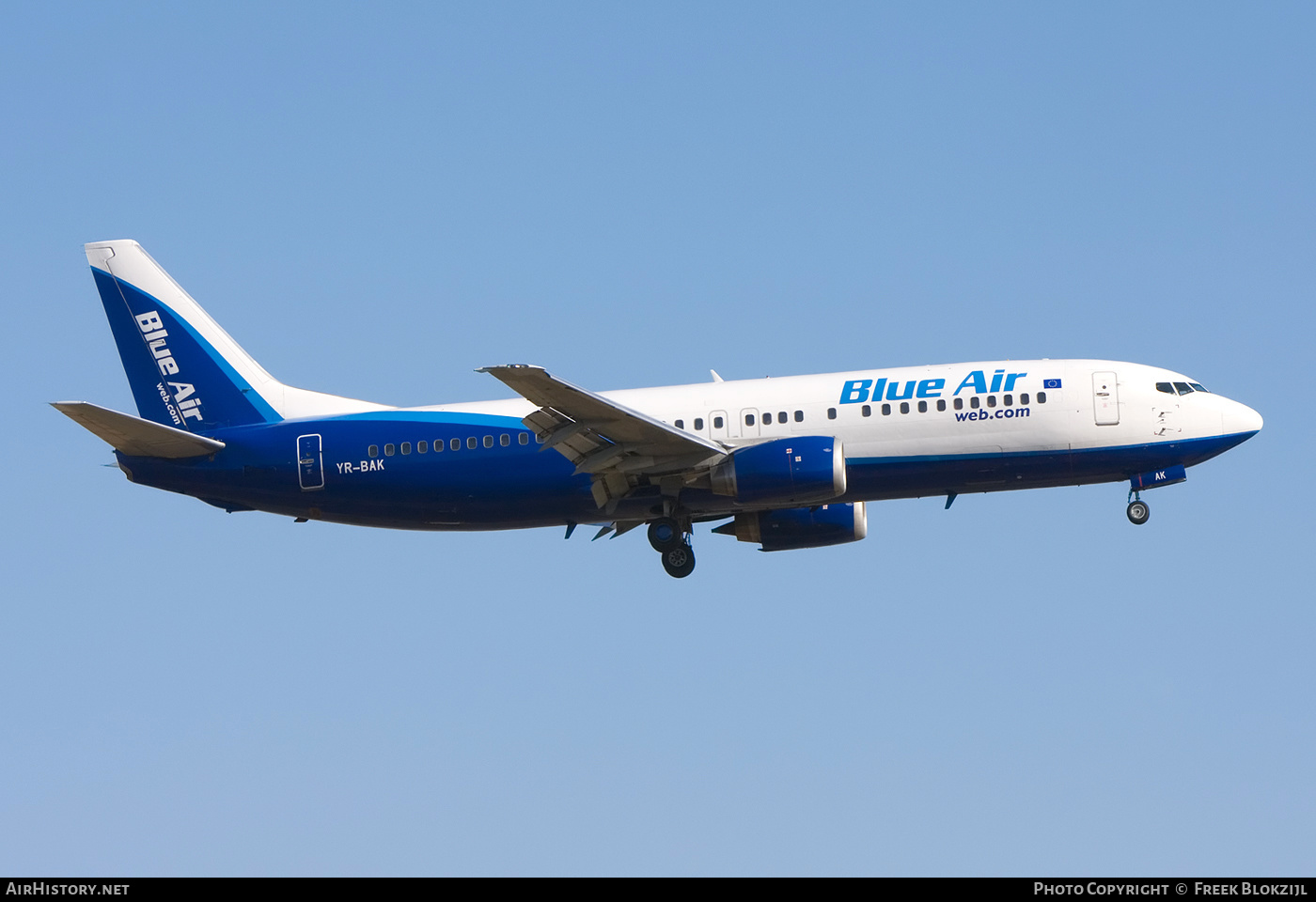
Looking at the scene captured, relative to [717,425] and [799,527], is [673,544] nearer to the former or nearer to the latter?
[717,425]

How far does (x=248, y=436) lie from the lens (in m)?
44.5

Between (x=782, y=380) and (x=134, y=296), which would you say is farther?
(x=134, y=296)

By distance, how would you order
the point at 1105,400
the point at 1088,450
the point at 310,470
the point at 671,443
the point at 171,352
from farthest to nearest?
1. the point at 171,352
2. the point at 310,470
3. the point at 1105,400
4. the point at 1088,450
5. the point at 671,443

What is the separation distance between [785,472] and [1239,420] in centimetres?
1188

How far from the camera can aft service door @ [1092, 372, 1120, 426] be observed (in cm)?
4153

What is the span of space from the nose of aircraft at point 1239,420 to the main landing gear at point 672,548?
14.3m

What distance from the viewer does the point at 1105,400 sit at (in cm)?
4166

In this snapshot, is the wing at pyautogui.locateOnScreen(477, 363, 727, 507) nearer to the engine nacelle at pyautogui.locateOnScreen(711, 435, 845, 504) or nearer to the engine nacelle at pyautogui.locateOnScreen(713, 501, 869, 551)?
the engine nacelle at pyautogui.locateOnScreen(711, 435, 845, 504)

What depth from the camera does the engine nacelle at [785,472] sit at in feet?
133

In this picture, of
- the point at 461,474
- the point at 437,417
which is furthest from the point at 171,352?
the point at 461,474

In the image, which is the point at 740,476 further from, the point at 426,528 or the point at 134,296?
the point at 134,296

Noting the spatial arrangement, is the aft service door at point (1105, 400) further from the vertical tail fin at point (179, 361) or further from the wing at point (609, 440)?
the vertical tail fin at point (179, 361)
